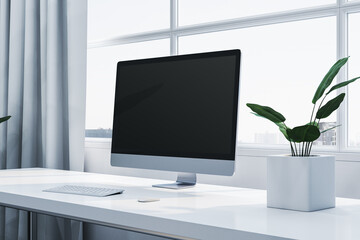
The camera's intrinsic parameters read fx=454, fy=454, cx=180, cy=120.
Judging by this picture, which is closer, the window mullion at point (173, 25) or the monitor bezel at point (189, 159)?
the monitor bezel at point (189, 159)

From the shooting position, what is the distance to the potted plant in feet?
3.80

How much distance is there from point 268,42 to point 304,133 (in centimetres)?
85

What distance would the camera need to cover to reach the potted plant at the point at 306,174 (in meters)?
1.16

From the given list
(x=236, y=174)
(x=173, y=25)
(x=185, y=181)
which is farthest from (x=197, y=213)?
(x=173, y=25)

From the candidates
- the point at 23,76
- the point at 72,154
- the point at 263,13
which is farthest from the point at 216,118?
the point at 23,76

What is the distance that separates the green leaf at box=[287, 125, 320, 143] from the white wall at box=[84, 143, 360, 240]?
523 millimetres

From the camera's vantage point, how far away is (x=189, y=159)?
5.09ft

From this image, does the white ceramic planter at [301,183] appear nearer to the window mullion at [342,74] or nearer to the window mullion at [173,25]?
the window mullion at [342,74]

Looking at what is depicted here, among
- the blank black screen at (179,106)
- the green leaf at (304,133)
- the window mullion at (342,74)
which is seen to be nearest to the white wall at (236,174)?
the window mullion at (342,74)

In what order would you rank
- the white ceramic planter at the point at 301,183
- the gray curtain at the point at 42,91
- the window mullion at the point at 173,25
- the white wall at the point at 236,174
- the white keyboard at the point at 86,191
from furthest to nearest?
the gray curtain at the point at 42,91 < the window mullion at the point at 173,25 < the white wall at the point at 236,174 < the white keyboard at the point at 86,191 < the white ceramic planter at the point at 301,183

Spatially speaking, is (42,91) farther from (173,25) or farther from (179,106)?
(179,106)

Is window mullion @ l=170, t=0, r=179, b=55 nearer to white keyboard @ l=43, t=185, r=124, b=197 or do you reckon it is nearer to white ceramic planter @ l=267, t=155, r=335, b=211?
white keyboard @ l=43, t=185, r=124, b=197

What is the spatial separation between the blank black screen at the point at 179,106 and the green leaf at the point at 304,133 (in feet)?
0.94

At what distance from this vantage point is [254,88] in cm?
198
